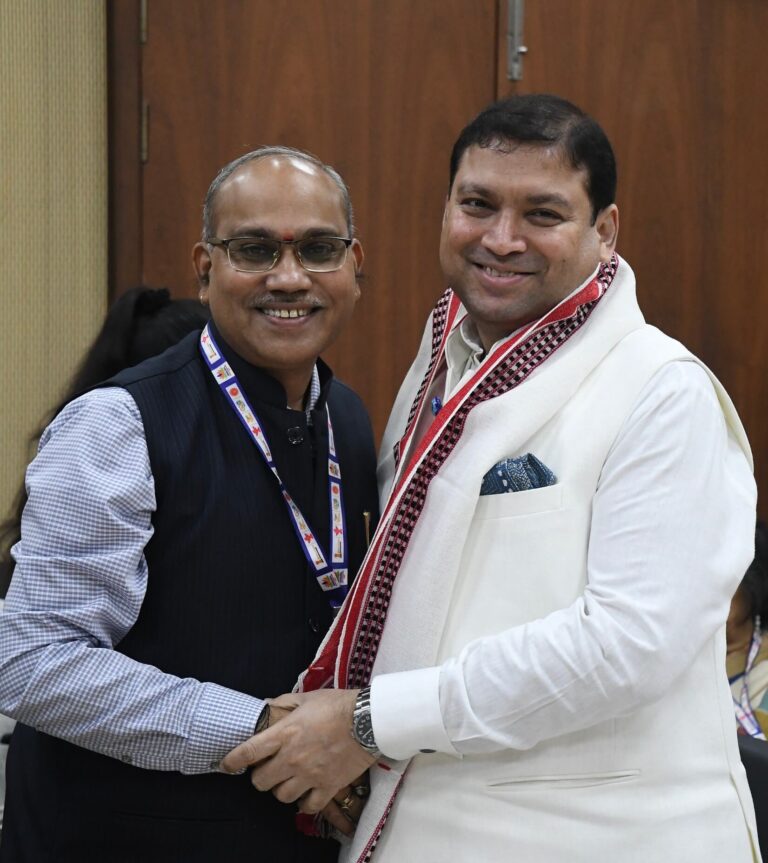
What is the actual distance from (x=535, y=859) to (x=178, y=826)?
496mm

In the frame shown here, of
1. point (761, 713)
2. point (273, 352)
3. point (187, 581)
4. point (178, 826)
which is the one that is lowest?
point (761, 713)

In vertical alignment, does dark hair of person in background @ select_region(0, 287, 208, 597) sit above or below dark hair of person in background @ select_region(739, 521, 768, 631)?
above

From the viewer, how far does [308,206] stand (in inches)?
67.3

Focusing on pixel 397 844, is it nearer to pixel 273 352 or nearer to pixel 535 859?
pixel 535 859

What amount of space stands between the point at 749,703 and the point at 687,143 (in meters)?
1.72

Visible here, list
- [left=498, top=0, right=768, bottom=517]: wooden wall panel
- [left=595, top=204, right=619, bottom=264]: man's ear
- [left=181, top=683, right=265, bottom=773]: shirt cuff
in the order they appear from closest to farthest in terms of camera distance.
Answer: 1. [left=181, top=683, right=265, bottom=773]: shirt cuff
2. [left=595, top=204, right=619, bottom=264]: man's ear
3. [left=498, top=0, right=768, bottom=517]: wooden wall panel

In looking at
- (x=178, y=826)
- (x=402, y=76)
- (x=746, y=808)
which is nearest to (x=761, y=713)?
(x=746, y=808)

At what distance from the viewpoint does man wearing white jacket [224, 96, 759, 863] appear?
144 cm

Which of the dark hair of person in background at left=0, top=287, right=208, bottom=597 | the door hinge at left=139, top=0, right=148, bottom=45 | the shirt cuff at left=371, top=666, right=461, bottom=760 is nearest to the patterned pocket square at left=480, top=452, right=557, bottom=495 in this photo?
the shirt cuff at left=371, top=666, right=461, bottom=760

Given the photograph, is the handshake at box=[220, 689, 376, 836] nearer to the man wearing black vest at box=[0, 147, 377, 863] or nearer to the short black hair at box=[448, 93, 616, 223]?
the man wearing black vest at box=[0, 147, 377, 863]

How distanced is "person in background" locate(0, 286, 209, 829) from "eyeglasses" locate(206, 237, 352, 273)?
64cm

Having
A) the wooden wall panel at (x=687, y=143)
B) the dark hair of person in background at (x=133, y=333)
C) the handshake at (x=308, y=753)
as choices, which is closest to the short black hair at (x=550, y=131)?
the handshake at (x=308, y=753)

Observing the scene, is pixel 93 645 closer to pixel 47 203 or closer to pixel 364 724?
pixel 364 724

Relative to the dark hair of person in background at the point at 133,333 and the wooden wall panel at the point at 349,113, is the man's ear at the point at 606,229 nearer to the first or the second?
the dark hair of person in background at the point at 133,333
